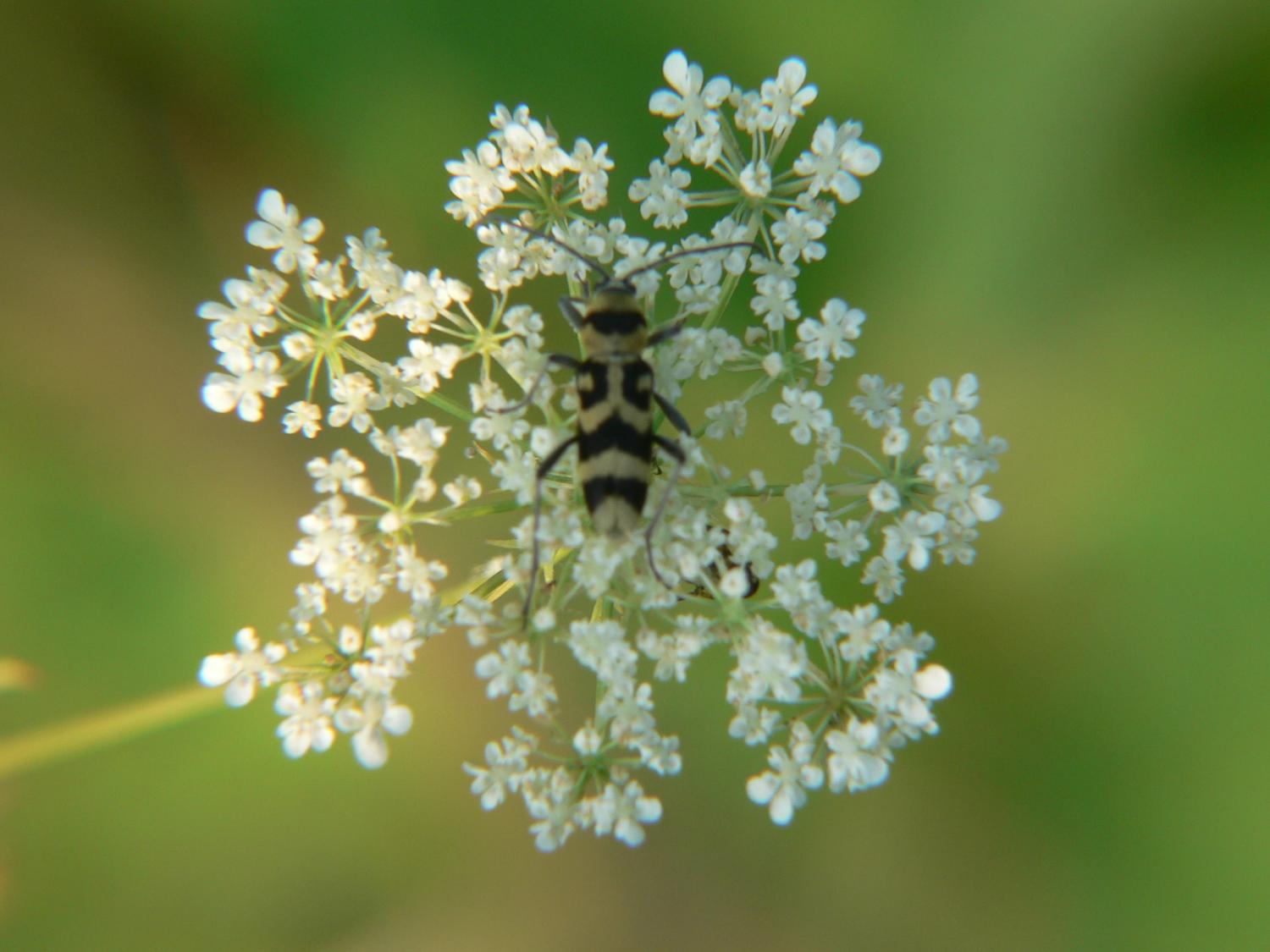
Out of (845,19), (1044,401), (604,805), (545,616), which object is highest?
(845,19)

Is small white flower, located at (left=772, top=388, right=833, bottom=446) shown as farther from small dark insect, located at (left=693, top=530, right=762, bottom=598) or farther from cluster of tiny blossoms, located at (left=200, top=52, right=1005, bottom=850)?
small dark insect, located at (left=693, top=530, right=762, bottom=598)

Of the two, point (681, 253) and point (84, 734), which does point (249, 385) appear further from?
point (84, 734)

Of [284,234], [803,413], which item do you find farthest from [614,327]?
[284,234]

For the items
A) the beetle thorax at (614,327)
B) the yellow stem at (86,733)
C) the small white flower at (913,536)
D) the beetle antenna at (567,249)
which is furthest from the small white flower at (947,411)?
the yellow stem at (86,733)

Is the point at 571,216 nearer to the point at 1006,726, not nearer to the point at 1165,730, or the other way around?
the point at 1006,726

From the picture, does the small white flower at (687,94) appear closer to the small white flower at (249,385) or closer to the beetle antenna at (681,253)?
the beetle antenna at (681,253)

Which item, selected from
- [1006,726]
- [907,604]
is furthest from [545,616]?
[1006,726]

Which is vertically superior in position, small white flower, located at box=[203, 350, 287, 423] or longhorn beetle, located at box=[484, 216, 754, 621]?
small white flower, located at box=[203, 350, 287, 423]

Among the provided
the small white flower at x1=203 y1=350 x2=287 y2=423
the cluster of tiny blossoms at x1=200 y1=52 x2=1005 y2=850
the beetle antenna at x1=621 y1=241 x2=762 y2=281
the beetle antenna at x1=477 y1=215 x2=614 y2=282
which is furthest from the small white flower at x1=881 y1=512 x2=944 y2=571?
the small white flower at x1=203 y1=350 x2=287 y2=423
